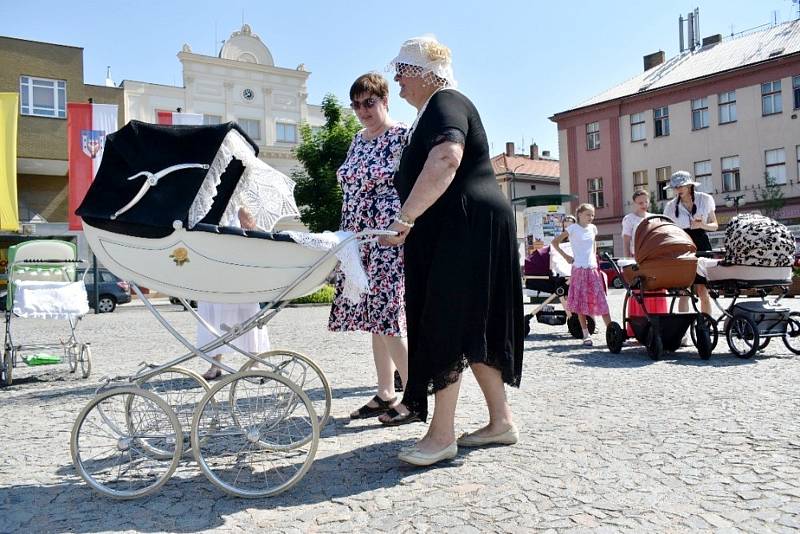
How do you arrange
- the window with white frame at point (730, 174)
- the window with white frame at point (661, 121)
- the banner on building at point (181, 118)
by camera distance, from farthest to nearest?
the window with white frame at point (661, 121) → the window with white frame at point (730, 174) → the banner on building at point (181, 118)

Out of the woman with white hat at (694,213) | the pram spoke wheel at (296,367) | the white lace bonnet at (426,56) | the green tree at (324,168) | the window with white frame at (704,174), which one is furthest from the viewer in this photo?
the window with white frame at (704,174)

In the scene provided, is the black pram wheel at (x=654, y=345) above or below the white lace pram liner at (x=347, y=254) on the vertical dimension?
below

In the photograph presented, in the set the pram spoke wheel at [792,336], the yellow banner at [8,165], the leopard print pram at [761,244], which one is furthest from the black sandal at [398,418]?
the yellow banner at [8,165]

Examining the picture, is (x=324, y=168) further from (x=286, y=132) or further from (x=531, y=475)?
(x=531, y=475)

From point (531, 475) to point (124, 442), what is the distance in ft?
6.45

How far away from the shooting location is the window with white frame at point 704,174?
42034 millimetres

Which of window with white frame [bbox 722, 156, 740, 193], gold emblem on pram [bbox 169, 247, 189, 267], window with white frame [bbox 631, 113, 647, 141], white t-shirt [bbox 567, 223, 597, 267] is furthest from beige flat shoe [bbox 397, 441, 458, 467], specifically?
window with white frame [bbox 631, 113, 647, 141]

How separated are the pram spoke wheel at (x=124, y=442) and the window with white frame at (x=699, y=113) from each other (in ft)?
145

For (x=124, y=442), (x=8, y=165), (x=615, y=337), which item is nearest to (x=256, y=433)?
(x=124, y=442)

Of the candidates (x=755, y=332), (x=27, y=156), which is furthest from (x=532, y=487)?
(x=27, y=156)

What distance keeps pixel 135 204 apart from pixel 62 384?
450 centimetres

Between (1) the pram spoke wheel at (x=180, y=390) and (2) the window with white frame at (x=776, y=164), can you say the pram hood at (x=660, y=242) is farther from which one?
(2) the window with white frame at (x=776, y=164)

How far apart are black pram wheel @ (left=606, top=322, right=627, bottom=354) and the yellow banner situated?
29.5 feet

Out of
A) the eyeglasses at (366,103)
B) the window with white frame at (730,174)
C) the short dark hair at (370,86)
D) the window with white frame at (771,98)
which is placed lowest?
the eyeglasses at (366,103)
